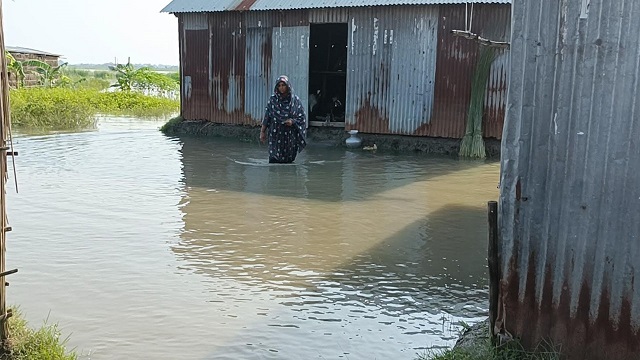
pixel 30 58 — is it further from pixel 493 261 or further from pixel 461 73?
pixel 493 261

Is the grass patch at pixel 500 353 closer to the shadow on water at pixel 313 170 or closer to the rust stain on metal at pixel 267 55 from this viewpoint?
the shadow on water at pixel 313 170

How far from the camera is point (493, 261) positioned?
12.0 feet

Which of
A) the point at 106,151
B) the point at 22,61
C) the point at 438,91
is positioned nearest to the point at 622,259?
the point at 438,91

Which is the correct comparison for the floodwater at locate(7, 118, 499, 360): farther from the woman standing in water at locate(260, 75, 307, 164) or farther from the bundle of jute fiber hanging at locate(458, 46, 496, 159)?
the bundle of jute fiber hanging at locate(458, 46, 496, 159)

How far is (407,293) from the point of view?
531cm

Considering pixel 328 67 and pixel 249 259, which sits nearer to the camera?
pixel 249 259

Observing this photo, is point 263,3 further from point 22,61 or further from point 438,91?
point 22,61

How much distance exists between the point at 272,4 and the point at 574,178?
531 inches

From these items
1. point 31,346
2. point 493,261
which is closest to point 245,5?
point 31,346

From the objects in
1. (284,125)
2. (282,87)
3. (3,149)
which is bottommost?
(284,125)

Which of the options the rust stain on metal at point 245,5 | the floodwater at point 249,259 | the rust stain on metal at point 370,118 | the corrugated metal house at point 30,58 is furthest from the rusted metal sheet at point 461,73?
the corrugated metal house at point 30,58

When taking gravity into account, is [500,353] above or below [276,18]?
below

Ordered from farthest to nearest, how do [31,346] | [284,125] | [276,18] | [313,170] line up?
[276,18] → [284,125] → [313,170] → [31,346]

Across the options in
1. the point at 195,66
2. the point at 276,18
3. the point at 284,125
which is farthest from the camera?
the point at 195,66
